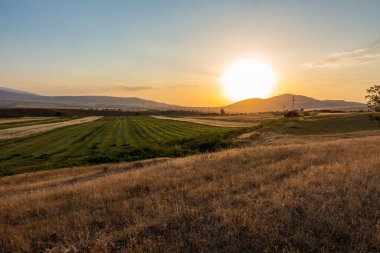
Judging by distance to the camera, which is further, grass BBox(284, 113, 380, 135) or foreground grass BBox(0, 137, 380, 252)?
grass BBox(284, 113, 380, 135)

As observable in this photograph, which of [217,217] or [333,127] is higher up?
[333,127]

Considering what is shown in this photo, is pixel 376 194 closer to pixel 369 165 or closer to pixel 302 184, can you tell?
pixel 302 184

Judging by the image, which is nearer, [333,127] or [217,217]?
[217,217]

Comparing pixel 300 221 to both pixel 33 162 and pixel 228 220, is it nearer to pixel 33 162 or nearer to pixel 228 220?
pixel 228 220

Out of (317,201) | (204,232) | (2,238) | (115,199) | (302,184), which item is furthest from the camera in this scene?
(115,199)

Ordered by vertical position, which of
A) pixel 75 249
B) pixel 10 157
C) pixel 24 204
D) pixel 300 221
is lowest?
pixel 10 157

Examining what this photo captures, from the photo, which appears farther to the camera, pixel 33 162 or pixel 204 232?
pixel 33 162

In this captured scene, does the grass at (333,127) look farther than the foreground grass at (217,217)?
Yes

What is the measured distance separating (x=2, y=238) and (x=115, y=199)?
3607 mm

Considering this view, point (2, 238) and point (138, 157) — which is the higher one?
point (2, 238)

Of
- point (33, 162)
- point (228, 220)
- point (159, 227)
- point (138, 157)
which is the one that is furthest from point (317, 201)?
point (33, 162)

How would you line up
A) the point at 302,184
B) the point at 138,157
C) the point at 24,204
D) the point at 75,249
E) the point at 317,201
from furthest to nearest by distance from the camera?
the point at 138,157
the point at 24,204
the point at 302,184
the point at 317,201
the point at 75,249

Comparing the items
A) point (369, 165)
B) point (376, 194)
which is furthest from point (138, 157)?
point (376, 194)

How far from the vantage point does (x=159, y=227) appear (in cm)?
641
